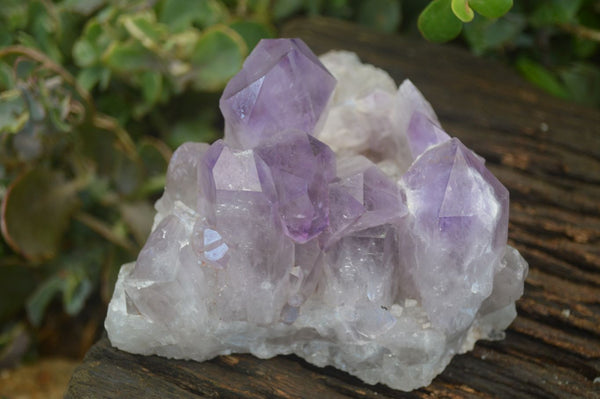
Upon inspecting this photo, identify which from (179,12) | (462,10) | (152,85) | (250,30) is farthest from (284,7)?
(462,10)

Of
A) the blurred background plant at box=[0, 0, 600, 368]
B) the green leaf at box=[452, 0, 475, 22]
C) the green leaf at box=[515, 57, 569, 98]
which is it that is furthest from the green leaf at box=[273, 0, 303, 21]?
the green leaf at box=[452, 0, 475, 22]

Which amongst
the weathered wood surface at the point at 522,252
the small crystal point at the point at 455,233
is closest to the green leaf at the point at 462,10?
the small crystal point at the point at 455,233

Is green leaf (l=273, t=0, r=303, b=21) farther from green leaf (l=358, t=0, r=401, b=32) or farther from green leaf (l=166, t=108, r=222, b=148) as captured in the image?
green leaf (l=166, t=108, r=222, b=148)

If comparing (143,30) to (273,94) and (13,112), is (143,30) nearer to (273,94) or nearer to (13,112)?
(13,112)

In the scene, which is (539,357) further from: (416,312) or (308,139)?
(308,139)

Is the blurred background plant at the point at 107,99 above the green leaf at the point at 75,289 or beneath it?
above

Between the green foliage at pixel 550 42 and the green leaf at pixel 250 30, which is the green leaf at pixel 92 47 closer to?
the green leaf at pixel 250 30
